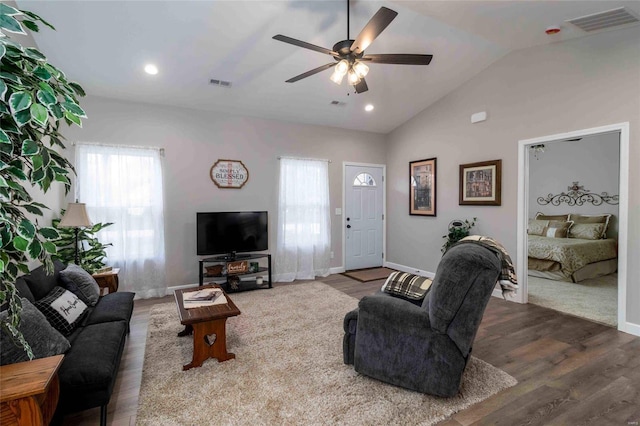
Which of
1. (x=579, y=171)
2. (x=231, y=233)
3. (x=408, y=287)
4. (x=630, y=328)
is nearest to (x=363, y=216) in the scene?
(x=231, y=233)

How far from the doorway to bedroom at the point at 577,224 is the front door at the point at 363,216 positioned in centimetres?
262

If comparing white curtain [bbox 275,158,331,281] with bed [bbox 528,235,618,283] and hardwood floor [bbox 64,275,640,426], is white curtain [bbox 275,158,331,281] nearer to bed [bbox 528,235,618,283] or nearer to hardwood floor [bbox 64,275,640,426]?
hardwood floor [bbox 64,275,640,426]

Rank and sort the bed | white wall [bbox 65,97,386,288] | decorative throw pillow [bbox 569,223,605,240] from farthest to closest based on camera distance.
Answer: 1. decorative throw pillow [bbox 569,223,605,240]
2. the bed
3. white wall [bbox 65,97,386,288]

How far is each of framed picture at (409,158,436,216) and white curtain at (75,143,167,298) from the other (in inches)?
169

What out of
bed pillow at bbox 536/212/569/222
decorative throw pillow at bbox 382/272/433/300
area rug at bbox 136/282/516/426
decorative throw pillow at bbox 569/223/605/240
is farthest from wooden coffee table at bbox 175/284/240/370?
bed pillow at bbox 536/212/569/222

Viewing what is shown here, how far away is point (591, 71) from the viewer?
3.44m

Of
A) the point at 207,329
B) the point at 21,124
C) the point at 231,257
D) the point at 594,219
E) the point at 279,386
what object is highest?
the point at 21,124

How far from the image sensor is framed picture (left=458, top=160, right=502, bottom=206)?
441 centimetres

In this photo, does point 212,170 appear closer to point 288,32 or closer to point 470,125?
point 288,32

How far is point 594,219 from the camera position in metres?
6.04

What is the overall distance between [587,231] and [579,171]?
149cm

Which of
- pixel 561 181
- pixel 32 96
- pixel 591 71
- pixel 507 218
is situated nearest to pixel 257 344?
pixel 32 96

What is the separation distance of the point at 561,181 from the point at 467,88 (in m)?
3.93

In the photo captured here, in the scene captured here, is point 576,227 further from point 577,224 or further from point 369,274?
point 369,274
